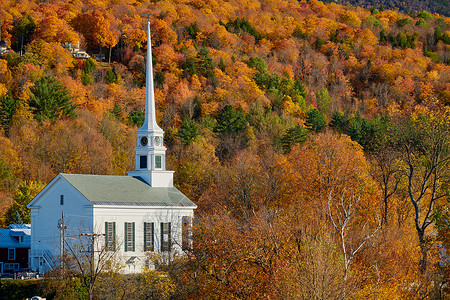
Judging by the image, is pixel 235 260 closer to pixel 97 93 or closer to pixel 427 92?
pixel 97 93

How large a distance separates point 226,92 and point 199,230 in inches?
3348

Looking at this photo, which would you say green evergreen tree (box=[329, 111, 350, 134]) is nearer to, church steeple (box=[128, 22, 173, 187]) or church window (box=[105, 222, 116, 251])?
church steeple (box=[128, 22, 173, 187])

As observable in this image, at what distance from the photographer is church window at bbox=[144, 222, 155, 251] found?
60.9 meters

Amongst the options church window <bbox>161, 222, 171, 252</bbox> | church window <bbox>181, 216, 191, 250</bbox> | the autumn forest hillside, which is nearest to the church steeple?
church window <bbox>181, 216, 191, 250</bbox>

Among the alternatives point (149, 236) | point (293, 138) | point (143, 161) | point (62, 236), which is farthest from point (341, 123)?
point (62, 236)

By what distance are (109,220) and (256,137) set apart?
56.6m

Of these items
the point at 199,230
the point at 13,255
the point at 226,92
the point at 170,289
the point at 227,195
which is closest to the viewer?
the point at 170,289

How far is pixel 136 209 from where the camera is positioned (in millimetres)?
60469

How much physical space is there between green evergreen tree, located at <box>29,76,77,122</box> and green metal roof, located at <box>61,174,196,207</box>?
3581 cm

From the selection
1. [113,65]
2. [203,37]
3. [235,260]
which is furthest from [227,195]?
[203,37]

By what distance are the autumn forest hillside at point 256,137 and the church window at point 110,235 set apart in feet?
21.9

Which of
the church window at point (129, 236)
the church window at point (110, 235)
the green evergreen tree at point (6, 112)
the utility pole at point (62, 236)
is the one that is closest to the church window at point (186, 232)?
the church window at point (129, 236)

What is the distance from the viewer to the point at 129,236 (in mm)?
60000

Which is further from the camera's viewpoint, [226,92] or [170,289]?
[226,92]
